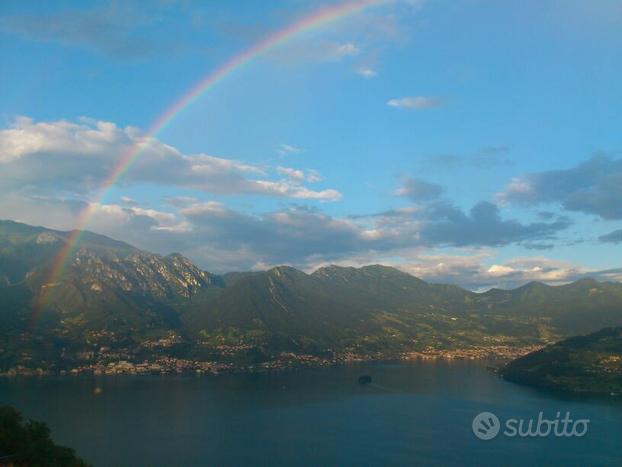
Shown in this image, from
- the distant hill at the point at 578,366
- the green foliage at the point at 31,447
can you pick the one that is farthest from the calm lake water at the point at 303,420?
the green foliage at the point at 31,447

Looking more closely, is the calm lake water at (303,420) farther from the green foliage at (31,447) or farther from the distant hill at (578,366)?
the green foliage at (31,447)

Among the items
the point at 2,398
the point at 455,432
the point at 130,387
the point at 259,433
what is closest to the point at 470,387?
the point at 455,432

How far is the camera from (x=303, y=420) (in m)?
104

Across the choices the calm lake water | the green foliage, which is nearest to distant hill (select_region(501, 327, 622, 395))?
the calm lake water

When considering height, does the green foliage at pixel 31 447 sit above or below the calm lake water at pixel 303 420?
above

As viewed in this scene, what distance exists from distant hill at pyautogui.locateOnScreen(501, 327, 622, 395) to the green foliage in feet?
411

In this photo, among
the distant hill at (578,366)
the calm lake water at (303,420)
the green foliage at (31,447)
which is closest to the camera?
the green foliage at (31,447)

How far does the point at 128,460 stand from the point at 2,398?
6214 centimetres

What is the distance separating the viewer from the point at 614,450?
81062mm

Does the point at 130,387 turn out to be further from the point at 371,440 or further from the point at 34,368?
the point at 371,440

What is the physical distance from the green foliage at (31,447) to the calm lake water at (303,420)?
28.2 metres

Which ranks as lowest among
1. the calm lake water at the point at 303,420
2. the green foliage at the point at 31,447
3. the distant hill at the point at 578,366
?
the calm lake water at the point at 303,420

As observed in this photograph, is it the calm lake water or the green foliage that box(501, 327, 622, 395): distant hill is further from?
the green foliage

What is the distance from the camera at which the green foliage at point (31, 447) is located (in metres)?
43.0
